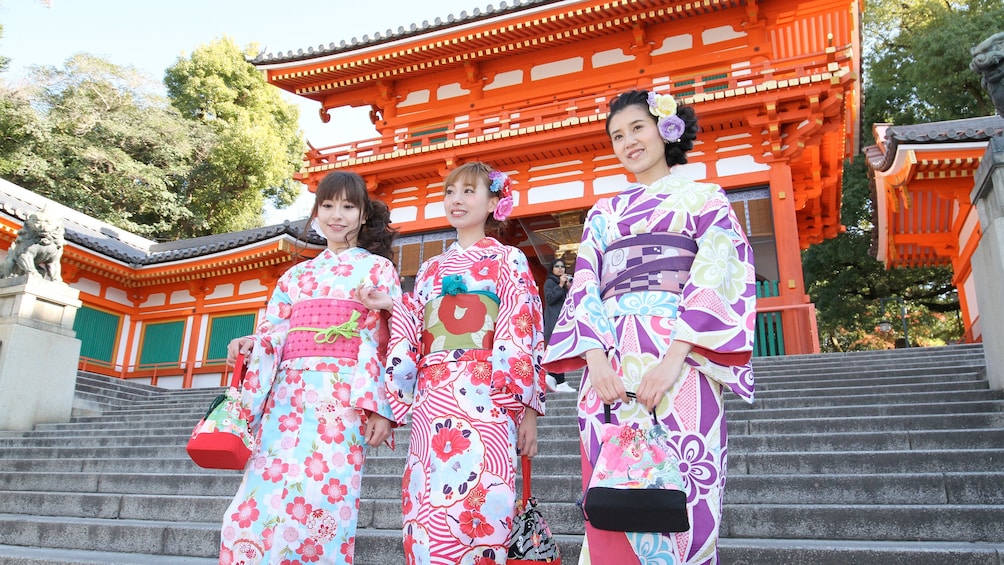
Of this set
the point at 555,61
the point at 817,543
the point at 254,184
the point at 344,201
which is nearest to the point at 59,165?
the point at 254,184

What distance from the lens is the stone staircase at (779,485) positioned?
287 cm

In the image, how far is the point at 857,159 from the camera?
1928 cm

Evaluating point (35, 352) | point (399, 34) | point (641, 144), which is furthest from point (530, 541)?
point (399, 34)

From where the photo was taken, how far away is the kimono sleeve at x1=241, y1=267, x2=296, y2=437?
2.32 meters

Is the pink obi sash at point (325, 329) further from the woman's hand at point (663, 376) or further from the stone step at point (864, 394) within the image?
the stone step at point (864, 394)

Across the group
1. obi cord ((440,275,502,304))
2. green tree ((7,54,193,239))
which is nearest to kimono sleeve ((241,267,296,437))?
obi cord ((440,275,502,304))

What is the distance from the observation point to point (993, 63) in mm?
4129

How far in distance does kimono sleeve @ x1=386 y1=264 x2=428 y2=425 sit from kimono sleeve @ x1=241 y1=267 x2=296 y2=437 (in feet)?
1.47

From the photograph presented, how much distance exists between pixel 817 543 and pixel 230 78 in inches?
1066

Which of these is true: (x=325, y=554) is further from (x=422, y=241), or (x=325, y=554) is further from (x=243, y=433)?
(x=422, y=241)

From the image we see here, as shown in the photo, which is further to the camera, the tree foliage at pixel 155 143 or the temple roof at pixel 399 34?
the tree foliage at pixel 155 143

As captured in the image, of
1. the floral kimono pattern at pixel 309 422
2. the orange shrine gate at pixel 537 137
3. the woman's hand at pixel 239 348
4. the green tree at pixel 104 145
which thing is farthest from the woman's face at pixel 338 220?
the green tree at pixel 104 145

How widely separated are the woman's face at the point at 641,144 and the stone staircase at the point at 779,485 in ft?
5.38

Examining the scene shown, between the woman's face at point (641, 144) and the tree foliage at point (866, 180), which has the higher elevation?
the tree foliage at point (866, 180)
